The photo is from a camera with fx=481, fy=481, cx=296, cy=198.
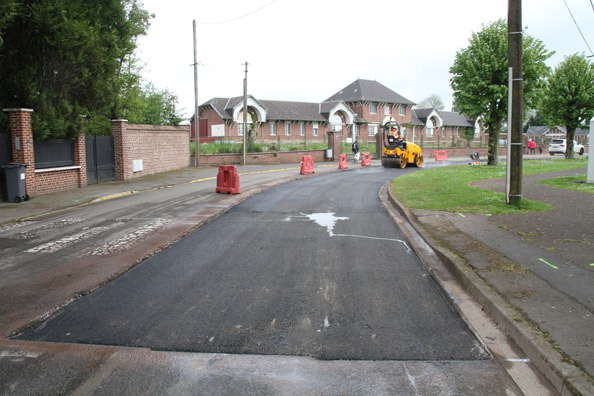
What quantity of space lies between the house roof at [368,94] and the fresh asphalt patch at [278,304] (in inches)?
2109

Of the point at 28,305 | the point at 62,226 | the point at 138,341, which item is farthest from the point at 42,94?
the point at 138,341

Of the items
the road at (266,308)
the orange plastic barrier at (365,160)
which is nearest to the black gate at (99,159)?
the road at (266,308)

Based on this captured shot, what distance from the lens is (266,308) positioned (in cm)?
540

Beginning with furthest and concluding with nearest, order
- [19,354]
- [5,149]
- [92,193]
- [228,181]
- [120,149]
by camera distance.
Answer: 1. [120,149]
2. [92,193]
3. [228,181]
4. [5,149]
5. [19,354]

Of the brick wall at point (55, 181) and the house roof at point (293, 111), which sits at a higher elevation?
the house roof at point (293, 111)

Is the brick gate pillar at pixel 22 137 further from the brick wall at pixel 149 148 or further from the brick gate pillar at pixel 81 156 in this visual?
the brick wall at pixel 149 148

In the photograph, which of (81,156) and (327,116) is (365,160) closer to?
(81,156)

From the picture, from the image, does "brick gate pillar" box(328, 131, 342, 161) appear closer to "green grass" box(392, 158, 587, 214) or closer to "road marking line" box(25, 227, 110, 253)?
"green grass" box(392, 158, 587, 214)

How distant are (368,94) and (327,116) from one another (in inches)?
295

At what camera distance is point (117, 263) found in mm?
7402

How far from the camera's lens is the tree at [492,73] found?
79.0ft

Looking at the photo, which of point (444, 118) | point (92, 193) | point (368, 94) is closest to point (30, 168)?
point (92, 193)

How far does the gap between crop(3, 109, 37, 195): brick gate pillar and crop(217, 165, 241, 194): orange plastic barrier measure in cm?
615

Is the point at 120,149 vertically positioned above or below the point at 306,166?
above
